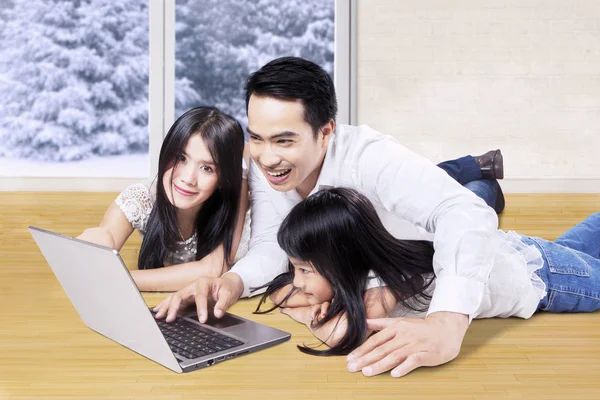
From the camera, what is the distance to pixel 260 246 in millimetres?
1673

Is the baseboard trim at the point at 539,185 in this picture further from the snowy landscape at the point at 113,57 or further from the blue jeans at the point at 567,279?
the snowy landscape at the point at 113,57

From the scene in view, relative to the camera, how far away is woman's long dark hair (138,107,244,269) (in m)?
1.69

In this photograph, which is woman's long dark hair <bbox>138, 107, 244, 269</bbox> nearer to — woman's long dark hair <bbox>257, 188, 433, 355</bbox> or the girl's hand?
woman's long dark hair <bbox>257, 188, 433, 355</bbox>

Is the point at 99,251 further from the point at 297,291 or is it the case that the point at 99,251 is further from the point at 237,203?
the point at 237,203

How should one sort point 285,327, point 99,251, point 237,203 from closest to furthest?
1. point 99,251
2. point 285,327
3. point 237,203

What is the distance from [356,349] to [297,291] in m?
0.40

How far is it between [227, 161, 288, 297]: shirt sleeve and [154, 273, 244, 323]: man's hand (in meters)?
0.07

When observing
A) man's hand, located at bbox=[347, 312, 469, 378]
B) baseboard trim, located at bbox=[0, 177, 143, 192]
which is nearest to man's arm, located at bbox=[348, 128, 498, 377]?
man's hand, located at bbox=[347, 312, 469, 378]

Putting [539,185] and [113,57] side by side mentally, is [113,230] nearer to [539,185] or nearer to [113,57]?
[539,185]

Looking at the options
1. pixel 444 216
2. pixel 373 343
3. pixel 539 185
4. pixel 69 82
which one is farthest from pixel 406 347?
pixel 69 82

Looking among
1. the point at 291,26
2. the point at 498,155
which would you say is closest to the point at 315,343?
the point at 498,155

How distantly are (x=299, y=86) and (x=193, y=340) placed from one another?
1.83 feet

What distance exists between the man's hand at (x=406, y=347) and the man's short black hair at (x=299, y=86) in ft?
1.68

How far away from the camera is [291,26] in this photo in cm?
334
